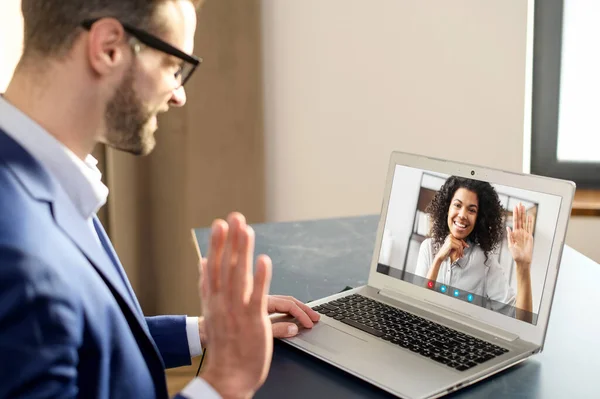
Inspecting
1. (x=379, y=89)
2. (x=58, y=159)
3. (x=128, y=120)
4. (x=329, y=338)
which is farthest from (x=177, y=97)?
(x=379, y=89)

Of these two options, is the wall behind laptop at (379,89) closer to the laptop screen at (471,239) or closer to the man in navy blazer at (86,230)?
the laptop screen at (471,239)

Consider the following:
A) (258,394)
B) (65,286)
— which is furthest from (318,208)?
(65,286)

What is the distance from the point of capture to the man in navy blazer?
0.67 meters

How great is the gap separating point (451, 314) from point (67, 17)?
72cm

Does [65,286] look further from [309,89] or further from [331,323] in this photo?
[309,89]

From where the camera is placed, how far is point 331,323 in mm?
1070

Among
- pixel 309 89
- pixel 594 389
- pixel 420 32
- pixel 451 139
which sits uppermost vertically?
pixel 420 32

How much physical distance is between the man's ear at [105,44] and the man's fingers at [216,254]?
0.86 feet

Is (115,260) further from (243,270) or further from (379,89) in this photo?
(379,89)

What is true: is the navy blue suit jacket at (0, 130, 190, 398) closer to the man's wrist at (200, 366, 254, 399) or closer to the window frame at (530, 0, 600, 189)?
the man's wrist at (200, 366, 254, 399)

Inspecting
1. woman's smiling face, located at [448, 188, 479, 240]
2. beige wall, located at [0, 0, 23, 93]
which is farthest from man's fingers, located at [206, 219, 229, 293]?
beige wall, located at [0, 0, 23, 93]

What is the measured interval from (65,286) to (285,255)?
804 millimetres

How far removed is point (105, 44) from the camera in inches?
32.5

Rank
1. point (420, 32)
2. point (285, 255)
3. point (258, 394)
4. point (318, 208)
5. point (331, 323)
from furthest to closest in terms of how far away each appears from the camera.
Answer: point (318, 208), point (420, 32), point (285, 255), point (331, 323), point (258, 394)
